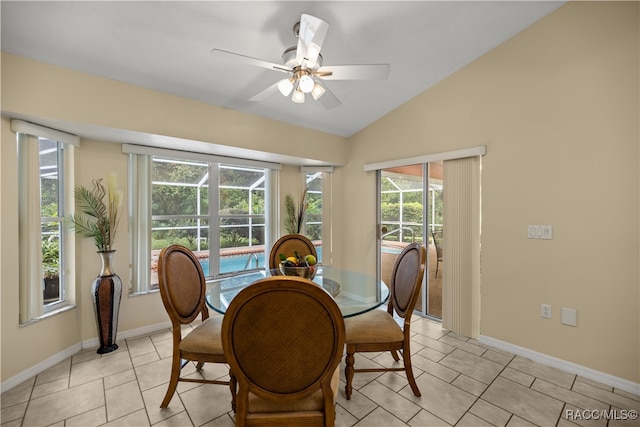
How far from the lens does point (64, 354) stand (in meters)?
2.49

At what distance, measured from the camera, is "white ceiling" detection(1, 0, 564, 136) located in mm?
1812

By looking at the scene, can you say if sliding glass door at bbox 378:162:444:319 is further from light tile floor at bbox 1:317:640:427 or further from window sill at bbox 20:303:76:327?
window sill at bbox 20:303:76:327

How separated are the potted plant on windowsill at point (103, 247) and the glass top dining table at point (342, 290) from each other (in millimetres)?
1104

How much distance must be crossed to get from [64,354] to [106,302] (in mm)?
558

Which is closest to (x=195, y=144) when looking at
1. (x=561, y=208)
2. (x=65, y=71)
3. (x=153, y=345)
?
(x=65, y=71)

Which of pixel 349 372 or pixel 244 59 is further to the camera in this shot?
pixel 349 372

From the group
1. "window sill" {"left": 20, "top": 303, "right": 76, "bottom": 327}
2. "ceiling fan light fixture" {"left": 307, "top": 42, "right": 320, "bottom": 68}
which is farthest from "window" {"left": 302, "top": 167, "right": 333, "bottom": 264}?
"window sill" {"left": 20, "top": 303, "right": 76, "bottom": 327}

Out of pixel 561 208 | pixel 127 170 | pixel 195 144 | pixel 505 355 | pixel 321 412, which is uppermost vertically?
pixel 195 144

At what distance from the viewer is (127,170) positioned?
115 inches

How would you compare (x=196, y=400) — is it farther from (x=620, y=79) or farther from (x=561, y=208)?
(x=620, y=79)

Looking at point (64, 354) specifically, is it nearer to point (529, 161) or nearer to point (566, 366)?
point (566, 366)

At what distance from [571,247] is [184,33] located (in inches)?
136

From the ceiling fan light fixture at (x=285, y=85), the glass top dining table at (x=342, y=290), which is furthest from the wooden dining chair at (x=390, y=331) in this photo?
the ceiling fan light fixture at (x=285, y=85)

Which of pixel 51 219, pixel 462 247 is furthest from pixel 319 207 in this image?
pixel 51 219
